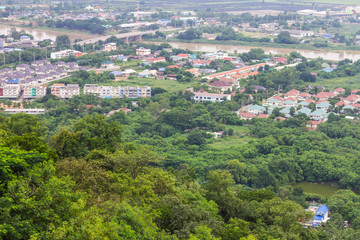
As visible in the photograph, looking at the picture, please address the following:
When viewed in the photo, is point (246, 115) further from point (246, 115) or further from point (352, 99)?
point (352, 99)

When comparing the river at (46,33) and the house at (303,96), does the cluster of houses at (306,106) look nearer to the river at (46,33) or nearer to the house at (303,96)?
the house at (303,96)

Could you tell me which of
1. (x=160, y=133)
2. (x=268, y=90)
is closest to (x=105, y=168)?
(x=160, y=133)

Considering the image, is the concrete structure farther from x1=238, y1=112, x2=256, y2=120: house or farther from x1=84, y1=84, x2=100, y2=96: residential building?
x1=238, y1=112, x2=256, y2=120: house

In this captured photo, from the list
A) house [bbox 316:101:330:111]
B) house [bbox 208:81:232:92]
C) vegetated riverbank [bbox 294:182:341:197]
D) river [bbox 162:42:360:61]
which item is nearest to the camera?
vegetated riverbank [bbox 294:182:341:197]

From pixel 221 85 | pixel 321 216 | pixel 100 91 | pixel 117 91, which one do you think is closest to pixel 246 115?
pixel 221 85

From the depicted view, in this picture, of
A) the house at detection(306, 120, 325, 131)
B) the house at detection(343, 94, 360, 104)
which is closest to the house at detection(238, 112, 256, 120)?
the house at detection(306, 120, 325, 131)

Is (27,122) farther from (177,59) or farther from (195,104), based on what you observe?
(177,59)
